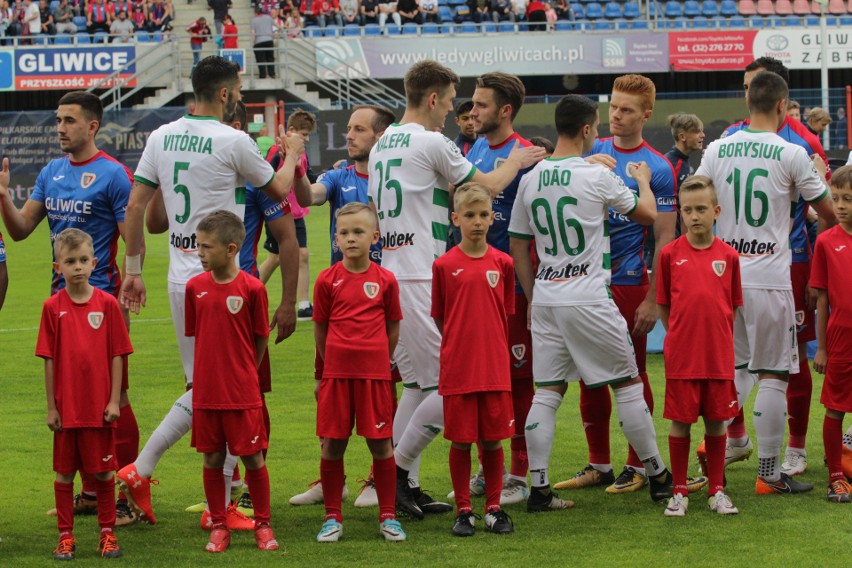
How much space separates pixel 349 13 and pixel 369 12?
1.92ft

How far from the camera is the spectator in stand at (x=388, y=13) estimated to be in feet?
116

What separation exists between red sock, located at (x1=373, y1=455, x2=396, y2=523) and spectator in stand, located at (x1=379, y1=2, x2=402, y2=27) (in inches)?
1197

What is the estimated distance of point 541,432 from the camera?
652 centimetres

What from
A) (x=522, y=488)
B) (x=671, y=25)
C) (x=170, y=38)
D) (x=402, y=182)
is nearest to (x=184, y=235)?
(x=402, y=182)

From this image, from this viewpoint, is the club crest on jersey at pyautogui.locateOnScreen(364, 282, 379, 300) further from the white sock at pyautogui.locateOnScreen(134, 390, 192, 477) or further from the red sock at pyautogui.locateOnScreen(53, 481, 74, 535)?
the red sock at pyautogui.locateOnScreen(53, 481, 74, 535)

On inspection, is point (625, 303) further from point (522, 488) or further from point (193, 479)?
point (193, 479)

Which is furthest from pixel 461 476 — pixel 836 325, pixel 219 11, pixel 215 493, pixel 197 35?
pixel 219 11

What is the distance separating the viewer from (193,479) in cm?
744

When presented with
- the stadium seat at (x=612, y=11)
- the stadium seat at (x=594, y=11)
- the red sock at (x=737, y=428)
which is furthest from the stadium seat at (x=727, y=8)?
the red sock at (x=737, y=428)

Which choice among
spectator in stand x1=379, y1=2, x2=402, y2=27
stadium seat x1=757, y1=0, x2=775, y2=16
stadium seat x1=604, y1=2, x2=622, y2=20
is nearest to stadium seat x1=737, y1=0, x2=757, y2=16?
stadium seat x1=757, y1=0, x2=775, y2=16

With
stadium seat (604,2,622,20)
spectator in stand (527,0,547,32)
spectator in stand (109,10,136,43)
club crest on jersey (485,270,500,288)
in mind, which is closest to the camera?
club crest on jersey (485,270,500,288)

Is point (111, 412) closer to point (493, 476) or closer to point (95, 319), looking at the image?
point (95, 319)

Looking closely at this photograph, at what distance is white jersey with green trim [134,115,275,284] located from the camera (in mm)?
6270

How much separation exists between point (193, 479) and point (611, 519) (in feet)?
8.54
